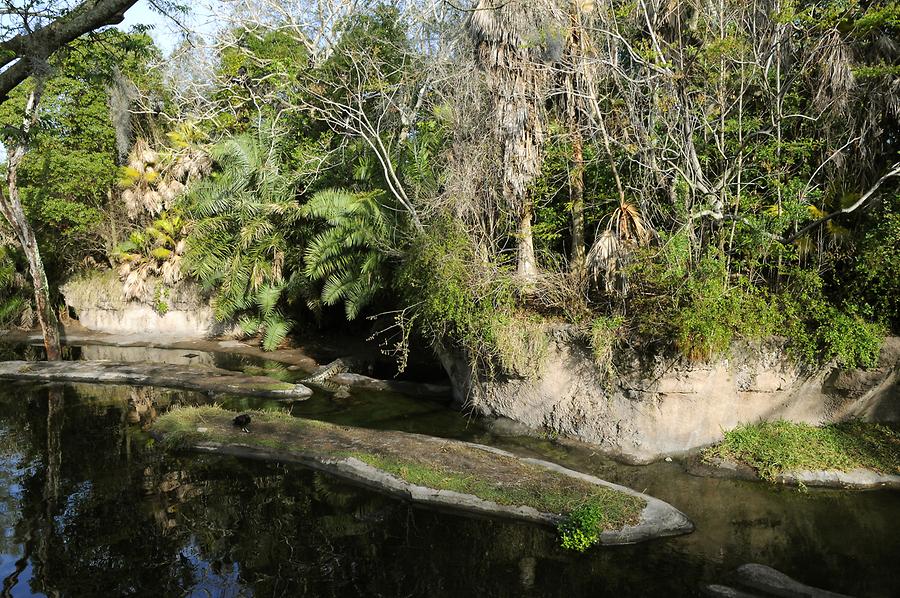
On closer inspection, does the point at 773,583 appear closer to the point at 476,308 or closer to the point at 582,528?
the point at 582,528

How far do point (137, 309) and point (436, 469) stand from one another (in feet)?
64.1

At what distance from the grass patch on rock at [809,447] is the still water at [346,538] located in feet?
1.91

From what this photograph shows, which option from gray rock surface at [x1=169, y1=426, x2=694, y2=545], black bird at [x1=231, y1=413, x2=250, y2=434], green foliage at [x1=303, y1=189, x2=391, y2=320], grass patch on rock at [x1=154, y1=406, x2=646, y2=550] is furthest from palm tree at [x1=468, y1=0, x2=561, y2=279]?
black bird at [x1=231, y1=413, x2=250, y2=434]

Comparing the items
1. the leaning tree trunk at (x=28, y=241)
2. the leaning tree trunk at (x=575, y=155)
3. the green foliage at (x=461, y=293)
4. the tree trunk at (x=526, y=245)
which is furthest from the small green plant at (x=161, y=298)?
the leaning tree trunk at (x=575, y=155)

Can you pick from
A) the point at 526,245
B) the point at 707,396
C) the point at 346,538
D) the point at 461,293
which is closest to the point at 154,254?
the point at 461,293

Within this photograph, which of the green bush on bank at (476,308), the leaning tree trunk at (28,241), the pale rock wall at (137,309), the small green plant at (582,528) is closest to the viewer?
the small green plant at (582,528)

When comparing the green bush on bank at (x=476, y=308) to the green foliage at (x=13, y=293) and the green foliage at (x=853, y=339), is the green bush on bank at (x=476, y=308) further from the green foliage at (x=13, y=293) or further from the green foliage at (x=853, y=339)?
the green foliage at (x=13, y=293)

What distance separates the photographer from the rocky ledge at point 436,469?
8.84m

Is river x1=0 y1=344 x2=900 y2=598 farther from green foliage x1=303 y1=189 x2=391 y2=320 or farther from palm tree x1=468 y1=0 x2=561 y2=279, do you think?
green foliage x1=303 y1=189 x2=391 y2=320

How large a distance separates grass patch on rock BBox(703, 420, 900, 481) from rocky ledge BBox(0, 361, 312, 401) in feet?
32.5

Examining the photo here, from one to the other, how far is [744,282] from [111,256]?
Result: 81.9ft

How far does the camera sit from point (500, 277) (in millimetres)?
12516

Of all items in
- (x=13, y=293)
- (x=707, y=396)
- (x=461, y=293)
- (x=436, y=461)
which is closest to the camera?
(x=436, y=461)

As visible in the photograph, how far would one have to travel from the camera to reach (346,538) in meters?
8.74
